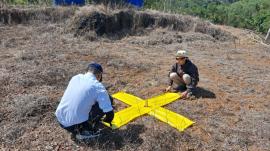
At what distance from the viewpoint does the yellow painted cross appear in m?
4.70

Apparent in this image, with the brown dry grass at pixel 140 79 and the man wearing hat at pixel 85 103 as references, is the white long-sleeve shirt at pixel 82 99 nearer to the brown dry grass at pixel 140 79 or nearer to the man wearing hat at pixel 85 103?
the man wearing hat at pixel 85 103

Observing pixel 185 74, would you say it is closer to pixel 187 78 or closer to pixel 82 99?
pixel 187 78

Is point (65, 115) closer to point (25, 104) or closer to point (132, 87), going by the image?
point (25, 104)

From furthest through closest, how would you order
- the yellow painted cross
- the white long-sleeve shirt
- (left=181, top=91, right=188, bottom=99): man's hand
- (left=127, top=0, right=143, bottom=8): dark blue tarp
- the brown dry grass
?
1. (left=127, top=0, right=143, bottom=8): dark blue tarp
2. (left=181, top=91, right=188, bottom=99): man's hand
3. the yellow painted cross
4. the brown dry grass
5. the white long-sleeve shirt

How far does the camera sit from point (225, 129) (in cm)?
471

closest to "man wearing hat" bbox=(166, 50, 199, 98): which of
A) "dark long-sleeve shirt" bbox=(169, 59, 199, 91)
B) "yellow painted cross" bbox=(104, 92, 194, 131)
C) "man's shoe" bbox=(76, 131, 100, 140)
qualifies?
"dark long-sleeve shirt" bbox=(169, 59, 199, 91)

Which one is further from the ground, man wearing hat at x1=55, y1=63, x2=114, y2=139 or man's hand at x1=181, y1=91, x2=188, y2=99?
man wearing hat at x1=55, y1=63, x2=114, y2=139

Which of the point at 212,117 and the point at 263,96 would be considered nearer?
the point at 212,117

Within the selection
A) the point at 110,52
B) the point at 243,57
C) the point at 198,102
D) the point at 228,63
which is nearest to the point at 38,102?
the point at 198,102

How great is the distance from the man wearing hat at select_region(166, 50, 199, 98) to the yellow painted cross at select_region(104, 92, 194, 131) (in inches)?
8.4

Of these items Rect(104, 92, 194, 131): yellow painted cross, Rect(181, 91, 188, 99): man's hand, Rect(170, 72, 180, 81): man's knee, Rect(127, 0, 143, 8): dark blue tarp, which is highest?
Rect(127, 0, 143, 8): dark blue tarp

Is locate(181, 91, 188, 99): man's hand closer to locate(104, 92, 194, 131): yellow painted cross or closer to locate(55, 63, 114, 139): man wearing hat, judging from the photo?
locate(104, 92, 194, 131): yellow painted cross

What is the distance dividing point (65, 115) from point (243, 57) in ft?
20.2

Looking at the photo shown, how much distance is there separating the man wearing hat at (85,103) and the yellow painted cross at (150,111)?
1.88 feet
